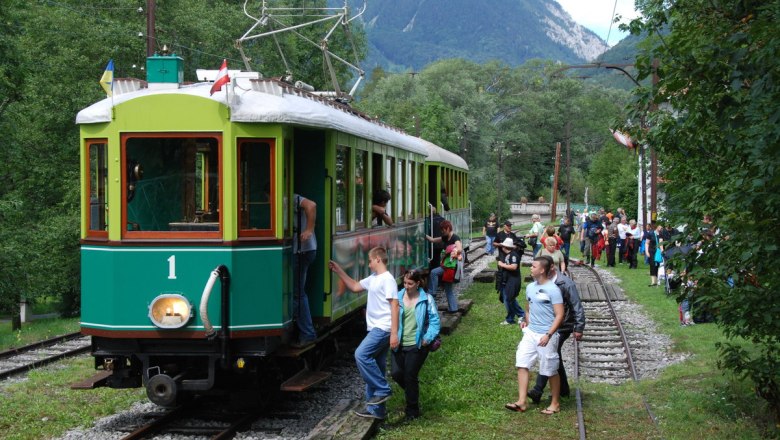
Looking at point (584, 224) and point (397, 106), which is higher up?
point (397, 106)

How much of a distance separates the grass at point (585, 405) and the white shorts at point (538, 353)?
480mm

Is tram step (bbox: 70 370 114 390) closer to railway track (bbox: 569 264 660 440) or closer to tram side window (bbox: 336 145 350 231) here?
tram side window (bbox: 336 145 350 231)

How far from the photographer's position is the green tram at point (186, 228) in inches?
329

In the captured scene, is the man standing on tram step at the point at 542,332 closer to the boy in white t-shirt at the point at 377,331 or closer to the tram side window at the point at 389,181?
the boy in white t-shirt at the point at 377,331

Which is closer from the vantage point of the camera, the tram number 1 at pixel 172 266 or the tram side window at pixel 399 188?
the tram number 1 at pixel 172 266

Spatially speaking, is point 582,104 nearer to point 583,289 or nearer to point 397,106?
point 397,106

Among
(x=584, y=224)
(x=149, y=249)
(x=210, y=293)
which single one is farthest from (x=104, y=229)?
(x=584, y=224)

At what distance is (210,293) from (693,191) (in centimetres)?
447

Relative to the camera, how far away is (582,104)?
107375mm

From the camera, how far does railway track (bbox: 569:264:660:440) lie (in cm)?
1061

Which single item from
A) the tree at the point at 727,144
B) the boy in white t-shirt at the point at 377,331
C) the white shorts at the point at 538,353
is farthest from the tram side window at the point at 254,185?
the tree at the point at 727,144

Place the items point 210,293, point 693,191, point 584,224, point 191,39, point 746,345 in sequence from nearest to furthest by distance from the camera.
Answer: point 210,293, point 693,191, point 746,345, point 584,224, point 191,39

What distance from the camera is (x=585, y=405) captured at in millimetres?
10047

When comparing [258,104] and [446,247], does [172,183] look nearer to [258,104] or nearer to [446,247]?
[258,104]
